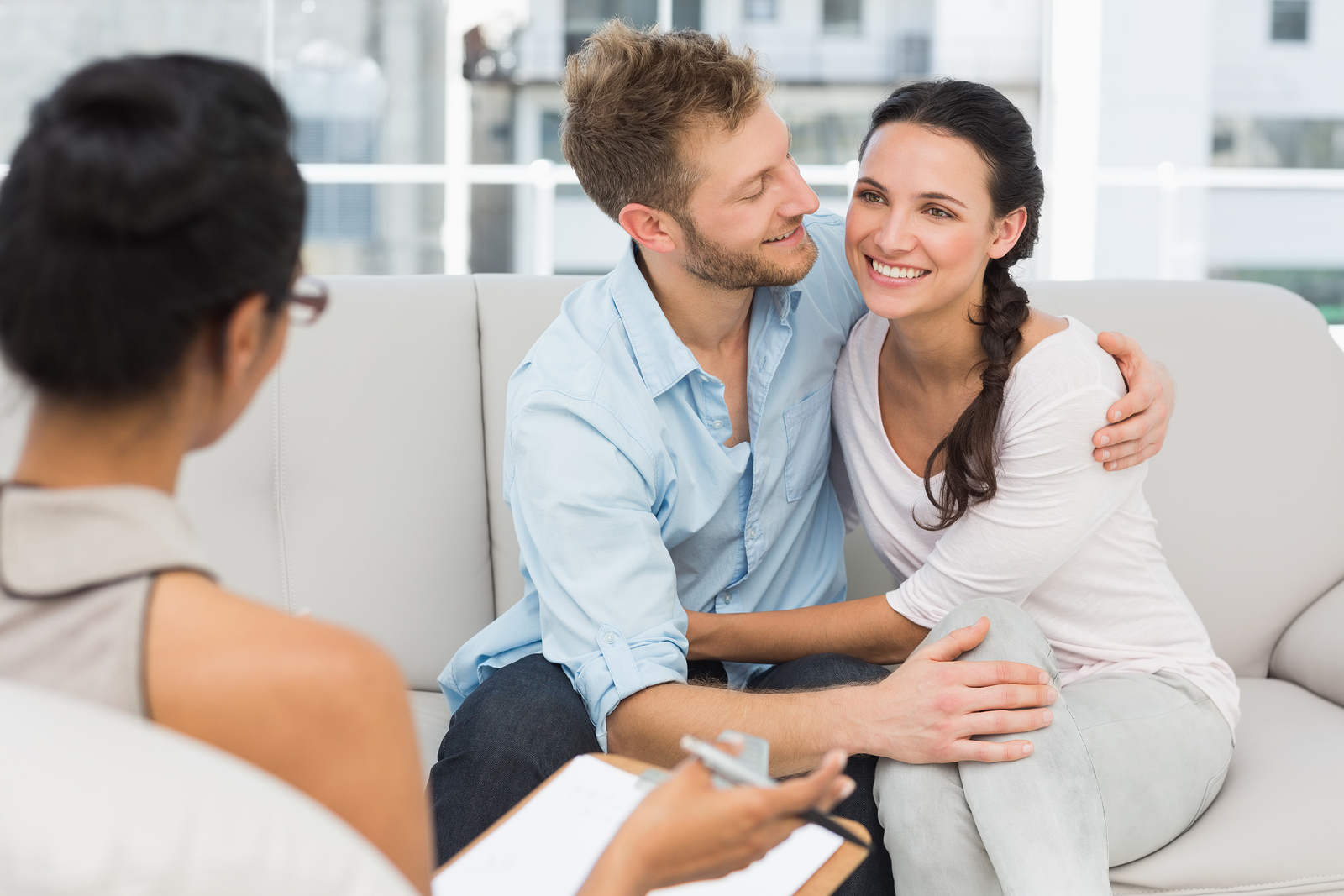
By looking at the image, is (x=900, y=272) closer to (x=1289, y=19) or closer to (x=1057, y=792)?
(x=1057, y=792)

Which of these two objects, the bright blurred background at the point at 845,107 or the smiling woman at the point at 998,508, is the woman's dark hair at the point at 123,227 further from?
the bright blurred background at the point at 845,107

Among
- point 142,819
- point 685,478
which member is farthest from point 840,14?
point 142,819

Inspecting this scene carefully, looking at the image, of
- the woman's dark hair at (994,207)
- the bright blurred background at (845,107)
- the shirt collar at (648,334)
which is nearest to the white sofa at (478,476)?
the shirt collar at (648,334)

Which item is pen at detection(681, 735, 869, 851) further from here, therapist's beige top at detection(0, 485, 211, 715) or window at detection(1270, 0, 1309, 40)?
window at detection(1270, 0, 1309, 40)

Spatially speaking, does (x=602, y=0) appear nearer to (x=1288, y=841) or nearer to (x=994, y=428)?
(x=994, y=428)

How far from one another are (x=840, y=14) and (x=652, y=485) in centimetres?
390

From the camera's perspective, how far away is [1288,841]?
1.33 m

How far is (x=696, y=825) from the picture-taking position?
708 millimetres

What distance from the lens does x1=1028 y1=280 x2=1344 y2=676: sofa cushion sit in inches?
72.2

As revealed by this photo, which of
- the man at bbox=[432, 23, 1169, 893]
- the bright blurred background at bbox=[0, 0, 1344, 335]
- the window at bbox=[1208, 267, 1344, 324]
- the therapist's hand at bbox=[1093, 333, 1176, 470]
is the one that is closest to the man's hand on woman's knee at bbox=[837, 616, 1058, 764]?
the man at bbox=[432, 23, 1169, 893]

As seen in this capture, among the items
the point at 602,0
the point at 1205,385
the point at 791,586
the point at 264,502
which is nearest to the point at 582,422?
the point at 791,586

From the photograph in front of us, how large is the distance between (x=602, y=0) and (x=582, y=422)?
12.2ft

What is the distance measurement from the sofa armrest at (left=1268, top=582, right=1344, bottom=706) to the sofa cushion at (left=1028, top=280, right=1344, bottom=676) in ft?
0.07

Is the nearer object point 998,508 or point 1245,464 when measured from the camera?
point 998,508
